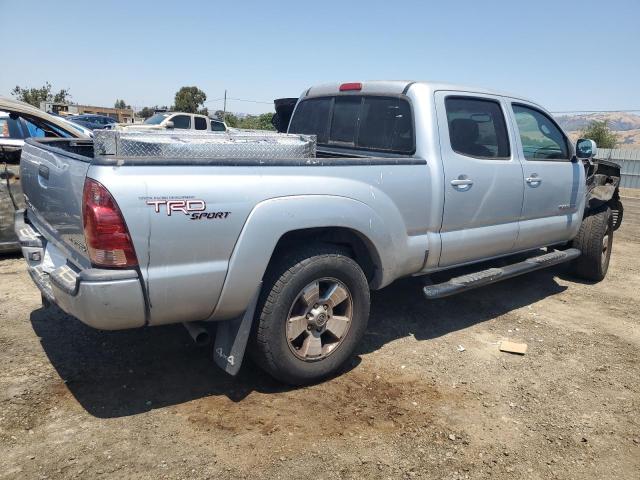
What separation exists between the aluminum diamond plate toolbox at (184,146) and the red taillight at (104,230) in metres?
0.34

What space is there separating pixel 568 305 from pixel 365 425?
3345mm

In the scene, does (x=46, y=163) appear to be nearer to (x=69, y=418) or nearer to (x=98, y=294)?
(x=98, y=294)

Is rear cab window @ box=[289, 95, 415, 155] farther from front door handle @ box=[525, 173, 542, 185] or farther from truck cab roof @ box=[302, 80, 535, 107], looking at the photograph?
front door handle @ box=[525, 173, 542, 185]

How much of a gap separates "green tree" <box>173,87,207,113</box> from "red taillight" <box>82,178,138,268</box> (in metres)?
44.1

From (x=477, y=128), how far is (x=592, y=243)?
2.55m

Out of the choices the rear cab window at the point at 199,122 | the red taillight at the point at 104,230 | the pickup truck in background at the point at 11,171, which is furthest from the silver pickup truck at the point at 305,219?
the rear cab window at the point at 199,122

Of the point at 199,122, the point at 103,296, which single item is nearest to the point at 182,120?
the point at 199,122

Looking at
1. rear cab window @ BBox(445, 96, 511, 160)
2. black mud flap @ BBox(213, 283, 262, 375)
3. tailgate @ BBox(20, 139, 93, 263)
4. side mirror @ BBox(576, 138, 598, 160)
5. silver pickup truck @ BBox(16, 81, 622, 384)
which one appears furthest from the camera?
side mirror @ BBox(576, 138, 598, 160)

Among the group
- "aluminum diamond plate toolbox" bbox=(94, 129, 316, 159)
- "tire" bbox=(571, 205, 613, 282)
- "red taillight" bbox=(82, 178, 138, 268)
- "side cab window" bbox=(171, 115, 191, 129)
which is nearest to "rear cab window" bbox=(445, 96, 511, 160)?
"aluminum diamond plate toolbox" bbox=(94, 129, 316, 159)

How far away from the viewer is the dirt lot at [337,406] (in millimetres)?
2676

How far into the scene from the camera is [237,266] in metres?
2.85

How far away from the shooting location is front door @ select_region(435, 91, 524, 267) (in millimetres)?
4008

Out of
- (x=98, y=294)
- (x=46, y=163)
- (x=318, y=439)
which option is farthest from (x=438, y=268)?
(x=46, y=163)

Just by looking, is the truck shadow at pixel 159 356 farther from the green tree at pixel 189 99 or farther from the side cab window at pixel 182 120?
the green tree at pixel 189 99
